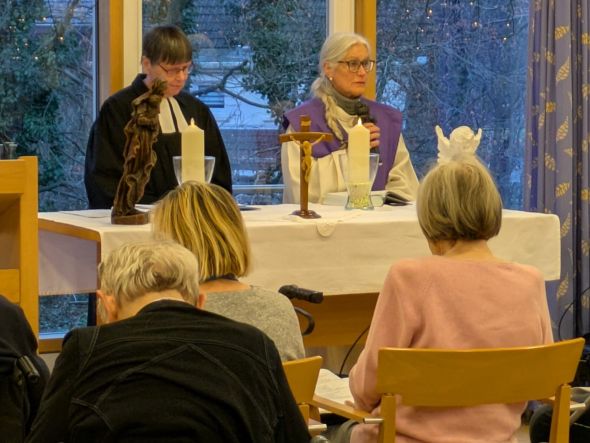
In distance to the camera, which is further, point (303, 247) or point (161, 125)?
point (161, 125)

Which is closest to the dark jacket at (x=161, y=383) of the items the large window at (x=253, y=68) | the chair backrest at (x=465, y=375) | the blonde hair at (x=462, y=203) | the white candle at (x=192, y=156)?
the chair backrest at (x=465, y=375)

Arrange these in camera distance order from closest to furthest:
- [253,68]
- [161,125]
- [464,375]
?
[464,375] < [161,125] < [253,68]

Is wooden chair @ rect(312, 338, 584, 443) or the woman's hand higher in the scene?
the woman's hand

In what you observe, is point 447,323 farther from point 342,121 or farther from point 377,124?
point 377,124

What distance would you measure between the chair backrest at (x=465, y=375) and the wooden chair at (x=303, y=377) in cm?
14

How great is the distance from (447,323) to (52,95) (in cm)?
301

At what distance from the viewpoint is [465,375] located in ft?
8.25

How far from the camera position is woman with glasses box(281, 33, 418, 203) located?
479 centimetres

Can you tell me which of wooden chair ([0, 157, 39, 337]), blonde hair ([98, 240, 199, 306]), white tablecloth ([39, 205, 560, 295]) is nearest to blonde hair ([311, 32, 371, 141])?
white tablecloth ([39, 205, 560, 295])

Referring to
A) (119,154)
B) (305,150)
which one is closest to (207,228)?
(305,150)

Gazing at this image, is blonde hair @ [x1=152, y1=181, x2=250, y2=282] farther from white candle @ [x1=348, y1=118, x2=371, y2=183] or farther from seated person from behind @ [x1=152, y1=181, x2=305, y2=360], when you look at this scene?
white candle @ [x1=348, y1=118, x2=371, y2=183]

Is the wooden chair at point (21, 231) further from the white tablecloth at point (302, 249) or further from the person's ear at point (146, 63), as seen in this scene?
the person's ear at point (146, 63)

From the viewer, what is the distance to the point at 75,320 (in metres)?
5.32

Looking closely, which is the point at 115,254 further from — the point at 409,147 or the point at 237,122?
the point at 409,147
